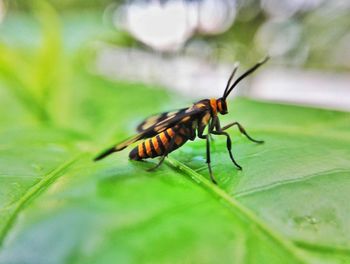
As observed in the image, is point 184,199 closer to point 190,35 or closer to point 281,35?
point 190,35

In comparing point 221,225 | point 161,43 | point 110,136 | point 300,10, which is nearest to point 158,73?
point 161,43

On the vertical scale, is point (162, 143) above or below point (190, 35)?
below

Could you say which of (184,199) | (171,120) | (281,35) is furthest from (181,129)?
(281,35)

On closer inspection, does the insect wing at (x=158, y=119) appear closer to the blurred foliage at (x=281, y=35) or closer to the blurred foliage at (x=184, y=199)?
the blurred foliage at (x=184, y=199)

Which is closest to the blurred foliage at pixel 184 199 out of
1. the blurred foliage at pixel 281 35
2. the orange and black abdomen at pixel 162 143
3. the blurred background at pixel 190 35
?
the orange and black abdomen at pixel 162 143

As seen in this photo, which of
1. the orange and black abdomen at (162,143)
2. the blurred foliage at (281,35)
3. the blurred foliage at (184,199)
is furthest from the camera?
the blurred foliage at (281,35)

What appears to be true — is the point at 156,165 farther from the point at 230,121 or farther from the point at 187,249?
the point at 230,121

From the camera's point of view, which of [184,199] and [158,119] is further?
[158,119]
